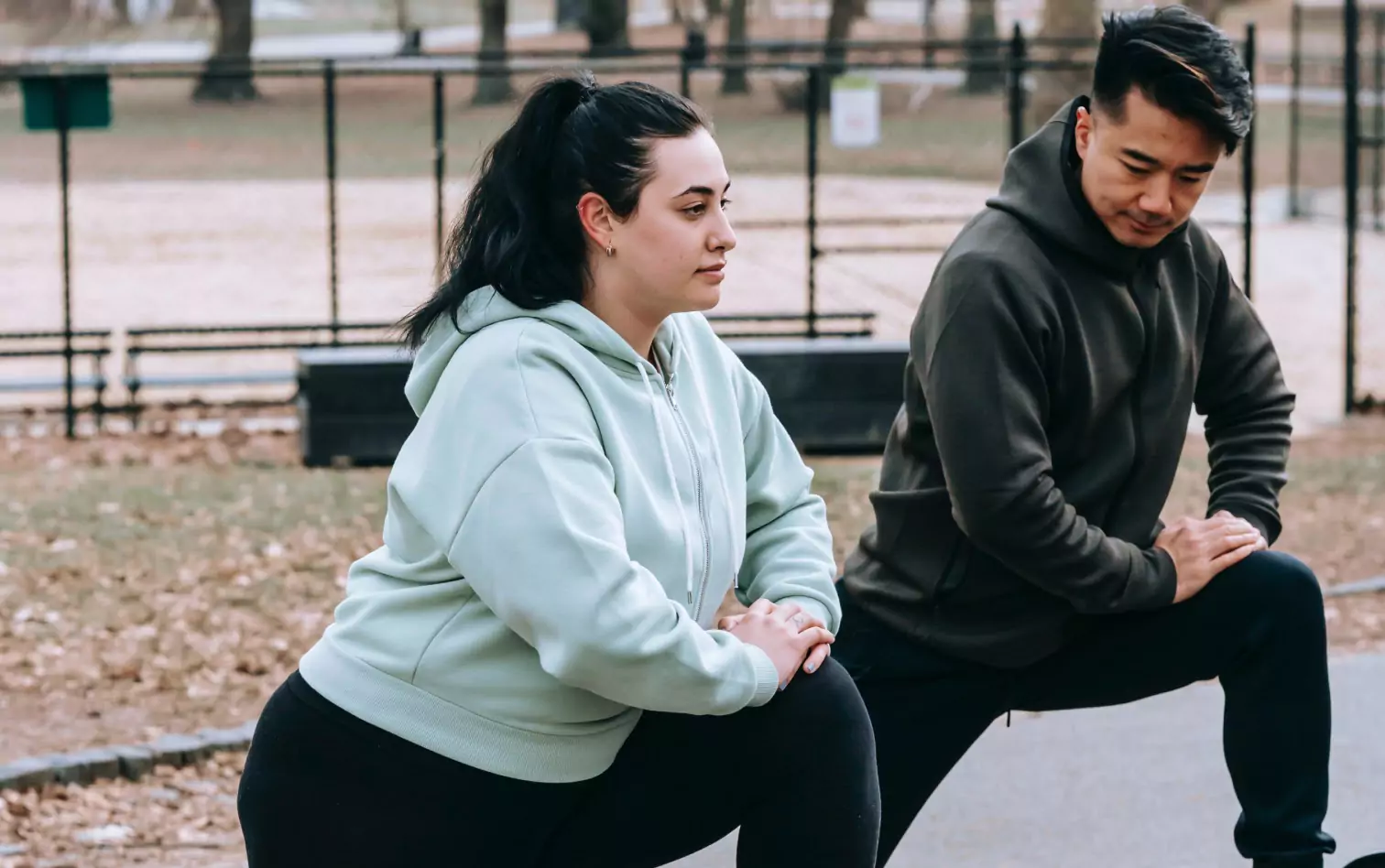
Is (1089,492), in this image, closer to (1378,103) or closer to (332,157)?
(332,157)

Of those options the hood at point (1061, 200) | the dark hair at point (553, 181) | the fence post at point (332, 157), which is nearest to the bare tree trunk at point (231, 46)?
the fence post at point (332, 157)

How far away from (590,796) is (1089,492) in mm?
1027

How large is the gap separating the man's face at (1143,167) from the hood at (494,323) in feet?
3.01

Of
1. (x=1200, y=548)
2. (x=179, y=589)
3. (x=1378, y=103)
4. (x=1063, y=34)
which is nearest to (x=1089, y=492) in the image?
(x=1200, y=548)

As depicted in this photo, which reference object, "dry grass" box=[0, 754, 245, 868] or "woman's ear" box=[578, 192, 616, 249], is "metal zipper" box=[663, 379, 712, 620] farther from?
"dry grass" box=[0, 754, 245, 868]

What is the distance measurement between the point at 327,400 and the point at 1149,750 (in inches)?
208

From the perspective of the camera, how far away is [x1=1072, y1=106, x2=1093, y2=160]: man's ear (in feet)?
11.1

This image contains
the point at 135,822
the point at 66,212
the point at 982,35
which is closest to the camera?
the point at 135,822

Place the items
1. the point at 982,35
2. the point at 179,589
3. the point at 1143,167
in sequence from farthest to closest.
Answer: the point at 982,35 → the point at 179,589 → the point at 1143,167

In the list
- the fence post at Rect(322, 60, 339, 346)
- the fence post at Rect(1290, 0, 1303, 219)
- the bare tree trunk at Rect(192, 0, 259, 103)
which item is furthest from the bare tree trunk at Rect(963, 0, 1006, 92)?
the fence post at Rect(322, 60, 339, 346)

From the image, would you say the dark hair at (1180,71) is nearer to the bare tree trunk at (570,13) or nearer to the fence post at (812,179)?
the fence post at (812,179)

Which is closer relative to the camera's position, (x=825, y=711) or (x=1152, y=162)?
(x=825, y=711)

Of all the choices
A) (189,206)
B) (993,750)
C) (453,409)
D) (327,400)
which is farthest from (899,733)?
(189,206)

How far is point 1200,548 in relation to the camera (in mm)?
3410
